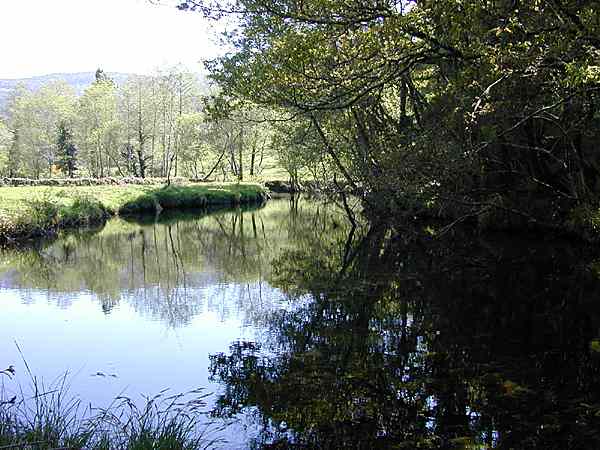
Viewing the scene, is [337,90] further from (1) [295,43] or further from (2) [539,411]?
(2) [539,411]

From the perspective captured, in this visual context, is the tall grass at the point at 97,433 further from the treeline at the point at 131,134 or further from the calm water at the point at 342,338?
the treeline at the point at 131,134

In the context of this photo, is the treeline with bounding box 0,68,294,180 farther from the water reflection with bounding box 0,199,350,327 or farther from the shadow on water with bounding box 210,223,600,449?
the shadow on water with bounding box 210,223,600,449

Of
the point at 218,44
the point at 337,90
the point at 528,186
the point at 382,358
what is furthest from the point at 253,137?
the point at 382,358

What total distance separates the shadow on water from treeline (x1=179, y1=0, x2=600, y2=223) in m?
3.05

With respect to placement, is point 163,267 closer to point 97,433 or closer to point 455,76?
point 455,76

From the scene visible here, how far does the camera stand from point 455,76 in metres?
12.0

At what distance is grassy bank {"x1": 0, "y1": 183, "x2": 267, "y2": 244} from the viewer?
2441 centimetres

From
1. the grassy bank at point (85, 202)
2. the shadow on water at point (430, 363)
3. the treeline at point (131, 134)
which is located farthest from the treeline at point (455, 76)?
the treeline at point (131, 134)

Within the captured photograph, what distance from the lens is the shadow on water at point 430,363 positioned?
253 inches

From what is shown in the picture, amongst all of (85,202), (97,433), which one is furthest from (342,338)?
(85,202)

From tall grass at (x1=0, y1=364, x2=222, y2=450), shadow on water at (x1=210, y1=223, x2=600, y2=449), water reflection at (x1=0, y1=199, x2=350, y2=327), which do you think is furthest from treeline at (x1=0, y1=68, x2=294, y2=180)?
tall grass at (x1=0, y1=364, x2=222, y2=450)

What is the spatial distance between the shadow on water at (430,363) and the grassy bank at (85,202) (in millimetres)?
13885

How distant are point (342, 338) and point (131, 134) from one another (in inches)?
2266

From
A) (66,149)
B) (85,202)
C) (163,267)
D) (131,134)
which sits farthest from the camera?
(66,149)
